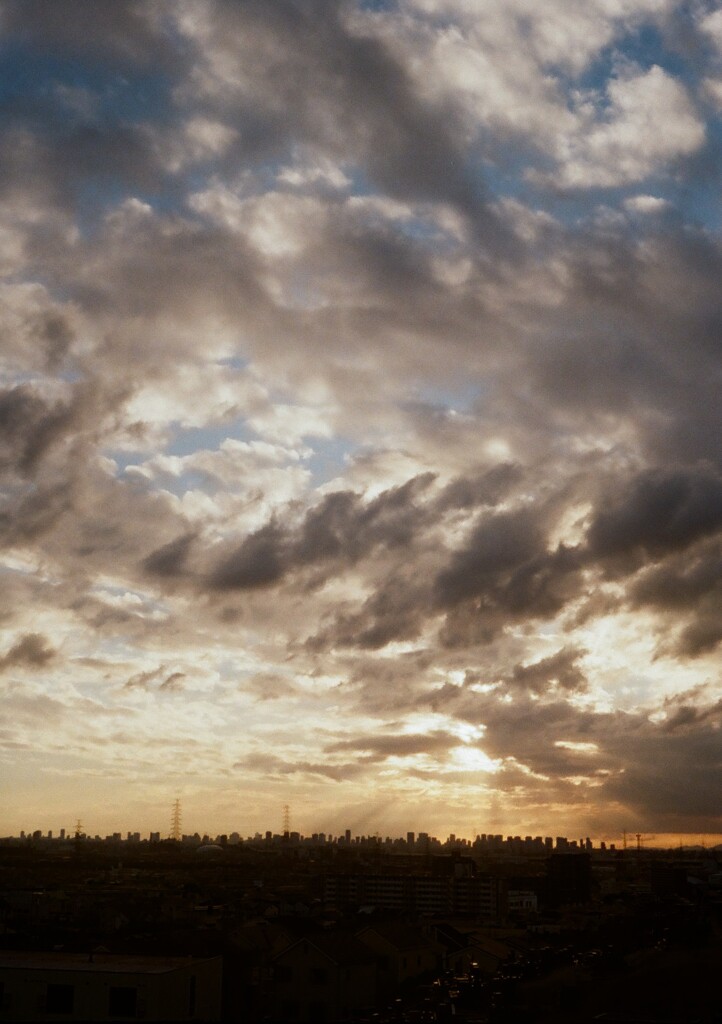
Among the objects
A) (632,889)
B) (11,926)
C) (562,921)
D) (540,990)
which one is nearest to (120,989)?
(540,990)

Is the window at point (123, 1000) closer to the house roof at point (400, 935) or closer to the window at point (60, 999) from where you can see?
the window at point (60, 999)

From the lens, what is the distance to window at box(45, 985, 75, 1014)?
26.8m

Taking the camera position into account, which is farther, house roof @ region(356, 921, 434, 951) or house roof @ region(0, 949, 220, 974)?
house roof @ region(356, 921, 434, 951)

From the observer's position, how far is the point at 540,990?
42062mm

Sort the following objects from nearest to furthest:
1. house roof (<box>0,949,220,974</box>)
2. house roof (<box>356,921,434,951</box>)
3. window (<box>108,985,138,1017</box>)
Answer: window (<box>108,985,138,1017</box>)
house roof (<box>0,949,220,974</box>)
house roof (<box>356,921,434,951</box>)

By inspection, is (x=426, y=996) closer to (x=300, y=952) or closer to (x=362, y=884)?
(x=300, y=952)

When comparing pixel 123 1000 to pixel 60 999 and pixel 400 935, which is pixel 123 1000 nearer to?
pixel 60 999

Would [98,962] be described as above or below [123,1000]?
above

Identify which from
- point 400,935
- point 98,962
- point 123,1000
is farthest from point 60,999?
point 400,935

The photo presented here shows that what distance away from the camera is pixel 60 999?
26.9 meters

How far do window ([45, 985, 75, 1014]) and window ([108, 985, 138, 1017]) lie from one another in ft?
3.65

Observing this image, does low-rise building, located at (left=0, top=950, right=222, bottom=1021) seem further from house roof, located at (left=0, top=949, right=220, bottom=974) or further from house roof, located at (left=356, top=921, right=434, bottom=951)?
house roof, located at (left=356, top=921, right=434, bottom=951)

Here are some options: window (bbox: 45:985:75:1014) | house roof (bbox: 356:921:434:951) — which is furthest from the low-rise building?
house roof (bbox: 356:921:434:951)

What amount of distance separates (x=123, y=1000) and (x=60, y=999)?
1.78 meters
